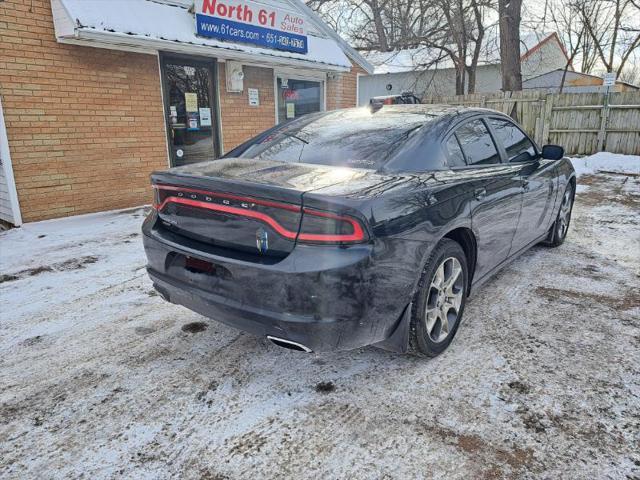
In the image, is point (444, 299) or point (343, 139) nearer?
point (444, 299)

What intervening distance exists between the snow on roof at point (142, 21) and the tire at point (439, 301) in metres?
5.39

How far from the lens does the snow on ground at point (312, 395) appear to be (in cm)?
200

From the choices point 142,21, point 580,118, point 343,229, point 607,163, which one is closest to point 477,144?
point 343,229

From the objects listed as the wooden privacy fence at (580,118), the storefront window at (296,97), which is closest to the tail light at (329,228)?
the storefront window at (296,97)

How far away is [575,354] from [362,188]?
1782 mm

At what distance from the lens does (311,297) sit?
6.96 feet

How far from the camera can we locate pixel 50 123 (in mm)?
6133

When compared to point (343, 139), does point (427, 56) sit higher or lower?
higher

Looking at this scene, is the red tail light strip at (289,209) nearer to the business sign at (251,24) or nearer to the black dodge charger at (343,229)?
the black dodge charger at (343,229)

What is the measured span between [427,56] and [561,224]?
2105cm

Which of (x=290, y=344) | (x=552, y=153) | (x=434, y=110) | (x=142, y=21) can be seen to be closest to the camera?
(x=290, y=344)

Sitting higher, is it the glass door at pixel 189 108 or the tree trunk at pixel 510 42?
the tree trunk at pixel 510 42

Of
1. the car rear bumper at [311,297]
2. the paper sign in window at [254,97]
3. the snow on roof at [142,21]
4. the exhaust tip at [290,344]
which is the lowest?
the exhaust tip at [290,344]

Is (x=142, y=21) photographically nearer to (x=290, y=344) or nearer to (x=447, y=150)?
(x=447, y=150)
